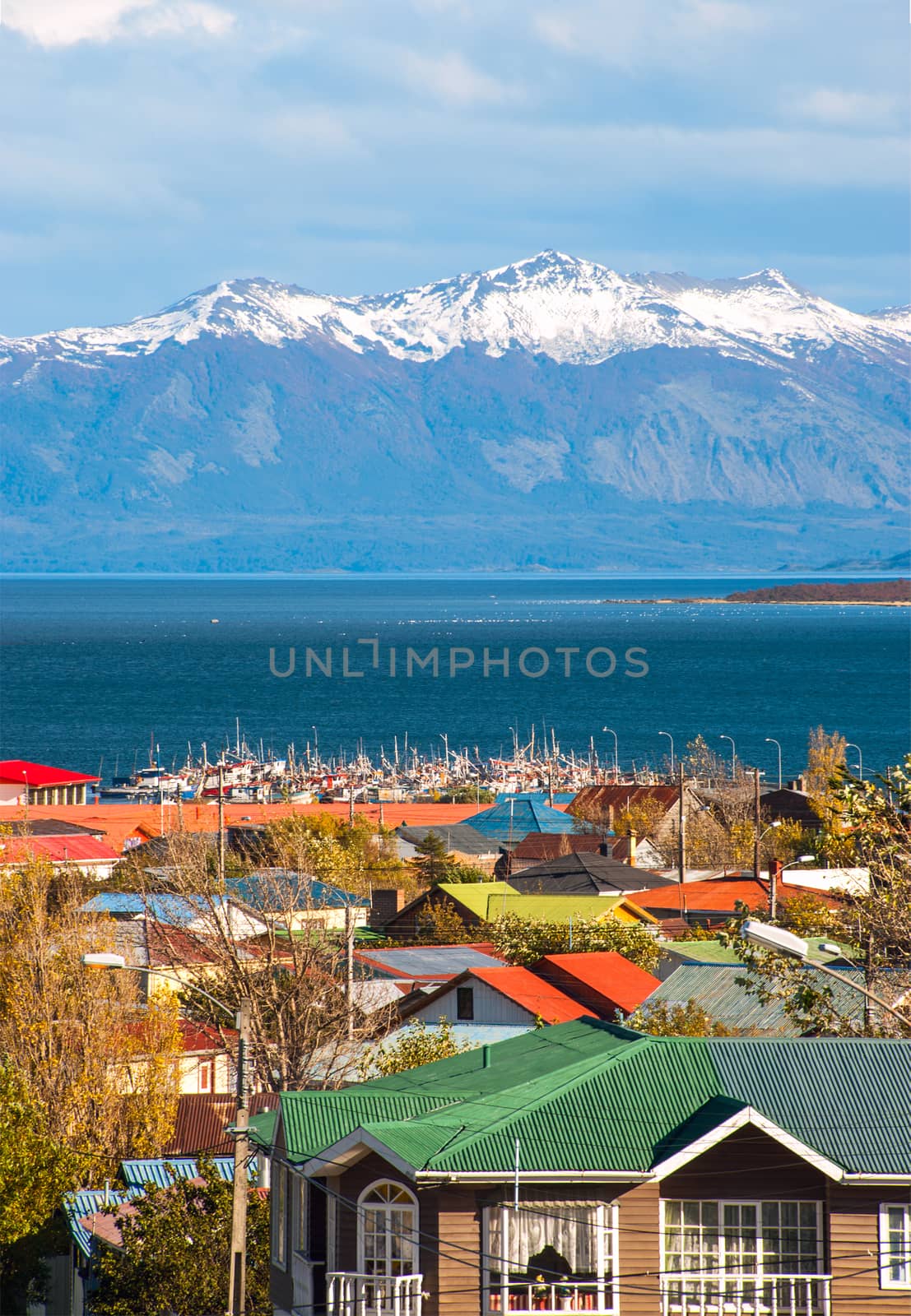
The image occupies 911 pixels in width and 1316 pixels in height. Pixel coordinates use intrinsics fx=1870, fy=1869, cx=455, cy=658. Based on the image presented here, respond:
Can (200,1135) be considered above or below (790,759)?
below

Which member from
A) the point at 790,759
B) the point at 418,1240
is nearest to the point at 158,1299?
the point at 418,1240

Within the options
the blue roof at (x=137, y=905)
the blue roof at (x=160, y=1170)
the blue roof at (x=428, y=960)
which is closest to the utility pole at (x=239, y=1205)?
the blue roof at (x=160, y=1170)

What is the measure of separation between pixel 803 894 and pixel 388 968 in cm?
1596

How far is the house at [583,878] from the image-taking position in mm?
58656

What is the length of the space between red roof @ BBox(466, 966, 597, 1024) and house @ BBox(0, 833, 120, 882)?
22.4m

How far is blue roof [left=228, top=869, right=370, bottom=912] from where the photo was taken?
1547 inches

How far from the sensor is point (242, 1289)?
18.5 meters

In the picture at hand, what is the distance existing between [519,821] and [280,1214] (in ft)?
204

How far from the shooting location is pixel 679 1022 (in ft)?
100

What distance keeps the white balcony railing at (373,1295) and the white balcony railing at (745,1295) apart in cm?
235

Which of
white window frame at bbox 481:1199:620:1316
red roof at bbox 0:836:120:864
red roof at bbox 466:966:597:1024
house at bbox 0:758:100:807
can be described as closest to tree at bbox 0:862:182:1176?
red roof at bbox 466:966:597:1024

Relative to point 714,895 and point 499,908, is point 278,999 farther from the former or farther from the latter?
point 714,895

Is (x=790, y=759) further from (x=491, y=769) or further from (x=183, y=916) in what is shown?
(x=183, y=916)

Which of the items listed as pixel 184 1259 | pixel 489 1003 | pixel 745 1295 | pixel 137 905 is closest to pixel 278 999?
pixel 489 1003
